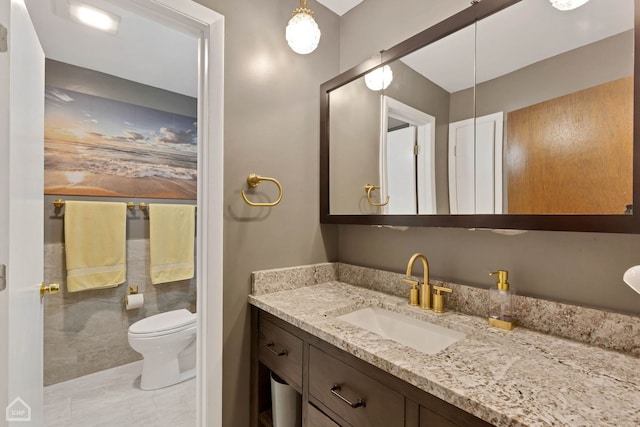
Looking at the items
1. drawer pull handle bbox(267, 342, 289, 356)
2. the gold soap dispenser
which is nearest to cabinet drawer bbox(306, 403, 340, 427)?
drawer pull handle bbox(267, 342, 289, 356)

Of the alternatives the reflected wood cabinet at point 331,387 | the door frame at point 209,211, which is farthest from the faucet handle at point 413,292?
the door frame at point 209,211

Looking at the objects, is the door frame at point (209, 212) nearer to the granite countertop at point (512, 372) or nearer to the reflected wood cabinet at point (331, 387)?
the reflected wood cabinet at point (331, 387)

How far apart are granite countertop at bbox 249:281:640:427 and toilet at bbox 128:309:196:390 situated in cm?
150

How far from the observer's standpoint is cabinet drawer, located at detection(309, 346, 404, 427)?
775 millimetres

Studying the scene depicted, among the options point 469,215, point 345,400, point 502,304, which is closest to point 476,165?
point 469,215

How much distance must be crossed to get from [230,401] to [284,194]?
0.98 m

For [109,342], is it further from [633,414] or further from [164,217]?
[633,414]

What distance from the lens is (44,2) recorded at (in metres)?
1.55

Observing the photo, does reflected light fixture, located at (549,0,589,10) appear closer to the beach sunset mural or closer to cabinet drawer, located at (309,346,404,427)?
cabinet drawer, located at (309,346,404,427)

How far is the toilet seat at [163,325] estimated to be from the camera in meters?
2.07

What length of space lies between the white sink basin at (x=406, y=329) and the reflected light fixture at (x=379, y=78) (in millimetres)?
1021

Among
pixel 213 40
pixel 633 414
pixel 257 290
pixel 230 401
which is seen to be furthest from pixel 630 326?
pixel 213 40

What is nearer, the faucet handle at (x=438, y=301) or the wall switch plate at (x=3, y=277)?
the wall switch plate at (x=3, y=277)

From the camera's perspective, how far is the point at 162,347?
6.90 ft
